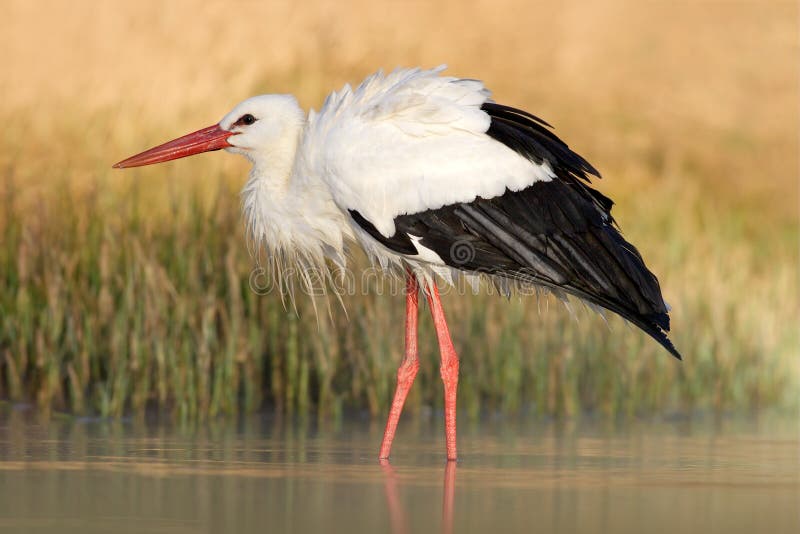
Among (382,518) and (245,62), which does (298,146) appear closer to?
(382,518)

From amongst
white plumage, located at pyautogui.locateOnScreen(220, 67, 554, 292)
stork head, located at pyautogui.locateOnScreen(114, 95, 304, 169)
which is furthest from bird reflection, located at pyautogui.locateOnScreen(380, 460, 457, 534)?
stork head, located at pyautogui.locateOnScreen(114, 95, 304, 169)

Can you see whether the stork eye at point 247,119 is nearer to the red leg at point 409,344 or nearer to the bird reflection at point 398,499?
the red leg at point 409,344

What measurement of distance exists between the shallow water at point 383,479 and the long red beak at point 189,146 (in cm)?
159

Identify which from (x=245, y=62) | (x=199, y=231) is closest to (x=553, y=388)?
(x=199, y=231)

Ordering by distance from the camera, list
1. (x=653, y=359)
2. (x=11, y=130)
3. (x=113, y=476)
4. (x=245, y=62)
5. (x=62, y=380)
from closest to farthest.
A: (x=113, y=476)
(x=62, y=380)
(x=653, y=359)
(x=11, y=130)
(x=245, y=62)

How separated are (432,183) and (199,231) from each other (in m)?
3.07

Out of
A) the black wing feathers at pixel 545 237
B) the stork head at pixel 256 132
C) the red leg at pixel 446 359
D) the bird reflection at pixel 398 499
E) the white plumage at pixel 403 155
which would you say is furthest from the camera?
the stork head at pixel 256 132

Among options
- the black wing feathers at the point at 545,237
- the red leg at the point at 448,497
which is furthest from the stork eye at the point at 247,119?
the red leg at the point at 448,497

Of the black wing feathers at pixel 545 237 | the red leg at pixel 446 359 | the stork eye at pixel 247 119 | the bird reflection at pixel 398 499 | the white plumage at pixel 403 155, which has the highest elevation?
the stork eye at pixel 247 119

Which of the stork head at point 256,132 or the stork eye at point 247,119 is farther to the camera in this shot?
the stork eye at point 247,119

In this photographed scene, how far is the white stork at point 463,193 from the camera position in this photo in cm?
734

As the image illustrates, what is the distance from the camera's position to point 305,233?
797 centimetres

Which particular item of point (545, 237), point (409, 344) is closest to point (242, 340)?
point (409, 344)

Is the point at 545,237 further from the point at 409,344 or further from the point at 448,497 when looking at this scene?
the point at 448,497
